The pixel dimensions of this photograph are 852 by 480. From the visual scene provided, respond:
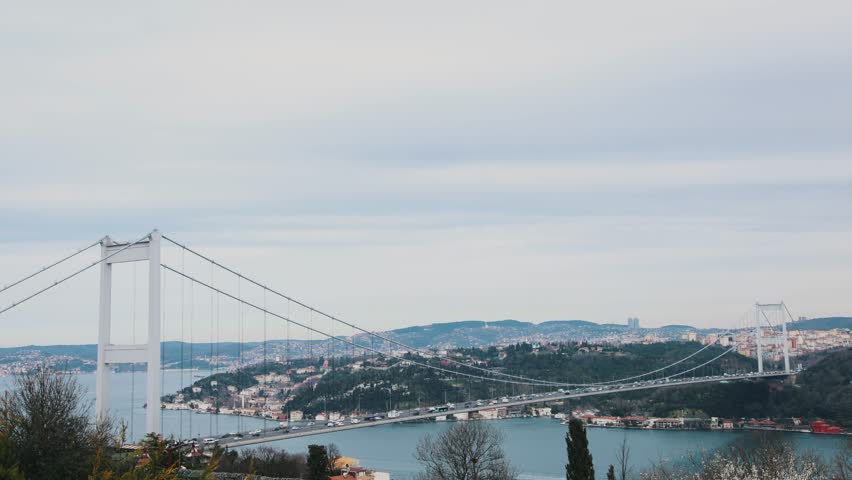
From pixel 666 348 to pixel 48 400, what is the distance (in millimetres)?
43544

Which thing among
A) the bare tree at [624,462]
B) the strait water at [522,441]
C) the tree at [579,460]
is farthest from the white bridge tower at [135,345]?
the strait water at [522,441]

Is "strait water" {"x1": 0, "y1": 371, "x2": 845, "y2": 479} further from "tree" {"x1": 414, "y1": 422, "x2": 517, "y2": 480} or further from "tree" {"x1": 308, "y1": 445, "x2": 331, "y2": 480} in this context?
"tree" {"x1": 308, "y1": 445, "x2": 331, "y2": 480}

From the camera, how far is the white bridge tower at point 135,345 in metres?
8.46

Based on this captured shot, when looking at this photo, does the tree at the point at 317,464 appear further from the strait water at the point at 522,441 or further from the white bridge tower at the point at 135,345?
the strait water at the point at 522,441

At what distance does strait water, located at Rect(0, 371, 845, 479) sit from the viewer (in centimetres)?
2013

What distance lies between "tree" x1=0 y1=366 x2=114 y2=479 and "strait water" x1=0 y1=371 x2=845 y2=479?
12913 mm

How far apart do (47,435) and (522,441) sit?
22.2 metres

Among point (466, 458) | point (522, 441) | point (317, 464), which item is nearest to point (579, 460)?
point (317, 464)

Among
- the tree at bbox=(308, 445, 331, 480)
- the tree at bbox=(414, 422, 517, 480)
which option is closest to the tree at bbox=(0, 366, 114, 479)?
the tree at bbox=(308, 445, 331, 480)

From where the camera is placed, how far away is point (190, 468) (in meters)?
5.88

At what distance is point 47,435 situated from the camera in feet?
14.0

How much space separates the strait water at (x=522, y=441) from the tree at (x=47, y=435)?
12.9 meters

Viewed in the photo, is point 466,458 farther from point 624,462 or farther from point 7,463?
point 7,463

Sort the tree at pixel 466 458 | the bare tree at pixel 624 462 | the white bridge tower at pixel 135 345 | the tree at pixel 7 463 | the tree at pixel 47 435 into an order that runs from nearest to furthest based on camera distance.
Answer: the tree at pixel 7 463
the tree at pixel 47 435
the white bridge tower at pixel 135 345
the bare tree at pixel 624 462
the tree at pixel 466 458
